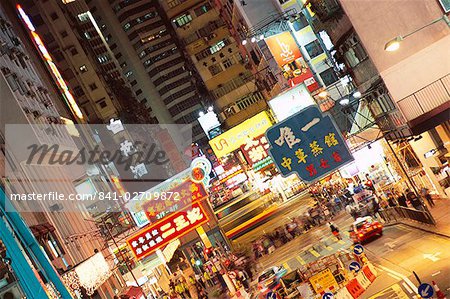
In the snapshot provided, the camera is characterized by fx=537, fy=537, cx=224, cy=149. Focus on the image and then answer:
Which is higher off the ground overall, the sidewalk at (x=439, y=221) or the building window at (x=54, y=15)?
the building window at (x=54, y=15)

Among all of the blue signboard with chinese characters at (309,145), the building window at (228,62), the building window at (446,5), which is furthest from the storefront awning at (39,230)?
the building window at (228,62)

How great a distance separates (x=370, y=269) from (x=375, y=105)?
38.0 feet

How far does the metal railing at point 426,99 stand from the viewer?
26.2 meters

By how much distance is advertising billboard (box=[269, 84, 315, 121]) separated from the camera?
108ft

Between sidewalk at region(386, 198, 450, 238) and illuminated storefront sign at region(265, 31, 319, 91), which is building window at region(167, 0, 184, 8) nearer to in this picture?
illuminated storefront sign at region(265, 31, 319, 91)

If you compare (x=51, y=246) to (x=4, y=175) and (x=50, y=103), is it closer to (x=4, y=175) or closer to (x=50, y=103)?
(x=4, y=175)

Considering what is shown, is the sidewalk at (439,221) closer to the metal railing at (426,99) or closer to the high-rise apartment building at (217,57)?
the metal railing at (426,99)

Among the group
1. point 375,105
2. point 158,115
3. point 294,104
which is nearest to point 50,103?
point 294,104

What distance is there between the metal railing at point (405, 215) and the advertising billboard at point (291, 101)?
848 cm

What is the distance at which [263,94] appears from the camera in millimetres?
76250

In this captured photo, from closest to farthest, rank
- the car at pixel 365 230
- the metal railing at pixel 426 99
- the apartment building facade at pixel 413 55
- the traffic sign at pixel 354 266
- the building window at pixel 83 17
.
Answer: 1. the traffic sign at pixel 354 266
2. the metal railing at pixel 426 99
3. the apartment building facade at pixel 413 55
4. the car at pixel 365 230
5. the building window at pixel 83 17

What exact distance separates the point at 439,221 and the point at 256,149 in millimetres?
15609

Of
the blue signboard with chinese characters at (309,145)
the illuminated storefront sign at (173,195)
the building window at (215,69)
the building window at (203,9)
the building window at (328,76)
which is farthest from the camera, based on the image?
the building window at (203,9)

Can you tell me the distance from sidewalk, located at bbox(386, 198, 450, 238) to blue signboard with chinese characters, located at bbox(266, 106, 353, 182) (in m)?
11.9
